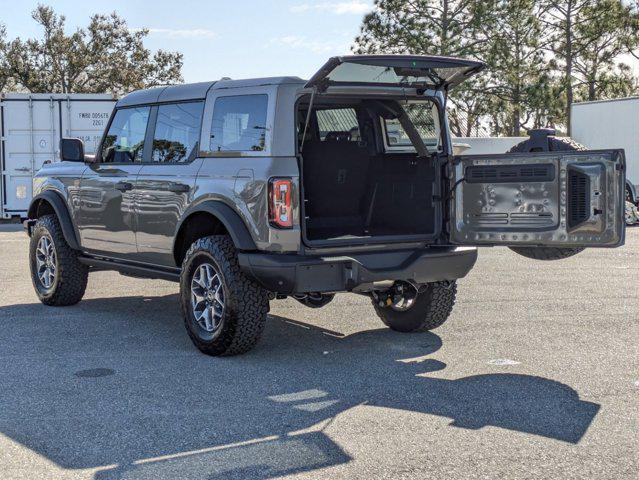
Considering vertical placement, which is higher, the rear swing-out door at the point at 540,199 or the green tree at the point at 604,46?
the green tree at the point at 604,46

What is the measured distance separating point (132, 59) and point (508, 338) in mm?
42570

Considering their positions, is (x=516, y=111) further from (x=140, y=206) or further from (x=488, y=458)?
(x=488, y=458)

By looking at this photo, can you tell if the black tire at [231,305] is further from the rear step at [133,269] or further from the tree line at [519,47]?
the tree line at [519,47]

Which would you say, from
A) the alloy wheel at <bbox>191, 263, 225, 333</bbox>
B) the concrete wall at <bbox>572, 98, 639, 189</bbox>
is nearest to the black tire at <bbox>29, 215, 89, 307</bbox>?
the alloy wheel at <bbox>191, 263, 225, 333</bbox>

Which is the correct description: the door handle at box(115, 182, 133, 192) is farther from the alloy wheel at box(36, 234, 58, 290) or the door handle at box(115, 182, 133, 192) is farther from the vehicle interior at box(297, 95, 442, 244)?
the vehicle interior at box(297, 95, 442, 244)

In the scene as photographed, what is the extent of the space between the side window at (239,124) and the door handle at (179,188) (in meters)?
0.36

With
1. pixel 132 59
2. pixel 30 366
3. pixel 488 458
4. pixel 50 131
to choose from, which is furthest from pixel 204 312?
pixel 132 59

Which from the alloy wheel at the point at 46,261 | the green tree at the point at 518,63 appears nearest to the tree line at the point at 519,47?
the green tree at the point at 518,63

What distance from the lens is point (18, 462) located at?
14.9 feet

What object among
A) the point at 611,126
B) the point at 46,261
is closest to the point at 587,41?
the point at 611,126

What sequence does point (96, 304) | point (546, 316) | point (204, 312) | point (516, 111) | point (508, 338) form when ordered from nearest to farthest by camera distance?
point (204, 312)
point (508, 338)
point (546, 316)
point (96, 304)
point (516, 111)

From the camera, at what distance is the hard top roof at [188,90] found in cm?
657

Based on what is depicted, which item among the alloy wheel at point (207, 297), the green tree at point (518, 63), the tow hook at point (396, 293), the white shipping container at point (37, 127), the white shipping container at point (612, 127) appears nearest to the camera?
the alloy wheel at point (207, 297)

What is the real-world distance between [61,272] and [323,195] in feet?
9.41
